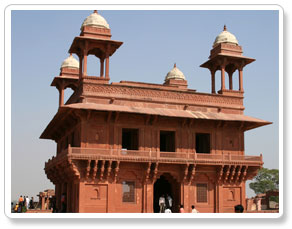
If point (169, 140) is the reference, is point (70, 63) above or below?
above

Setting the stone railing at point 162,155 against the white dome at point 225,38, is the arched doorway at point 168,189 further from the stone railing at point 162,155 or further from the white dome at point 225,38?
the white dome at point 225,38

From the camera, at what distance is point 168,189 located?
31.3m

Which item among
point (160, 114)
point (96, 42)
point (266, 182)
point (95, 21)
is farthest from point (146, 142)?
point (266, 182)

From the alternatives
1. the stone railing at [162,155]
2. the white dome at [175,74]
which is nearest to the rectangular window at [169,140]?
the stone railing at [162,155]

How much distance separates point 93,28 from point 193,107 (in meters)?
7.60

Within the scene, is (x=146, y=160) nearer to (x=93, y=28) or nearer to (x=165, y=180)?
(x=165, y=180)

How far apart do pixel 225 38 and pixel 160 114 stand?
828cm

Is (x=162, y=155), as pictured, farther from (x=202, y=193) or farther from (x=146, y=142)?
(x=202, y=193)

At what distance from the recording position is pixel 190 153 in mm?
27328

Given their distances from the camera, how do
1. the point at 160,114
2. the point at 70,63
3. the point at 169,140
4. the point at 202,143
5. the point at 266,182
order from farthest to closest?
the point at 266,182
the point at 70,63
the point at 202,143
the point at 169,140
the point at 160,114

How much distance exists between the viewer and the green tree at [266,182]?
7324 centimetres

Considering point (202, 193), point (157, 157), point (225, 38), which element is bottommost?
point (202, 193)
